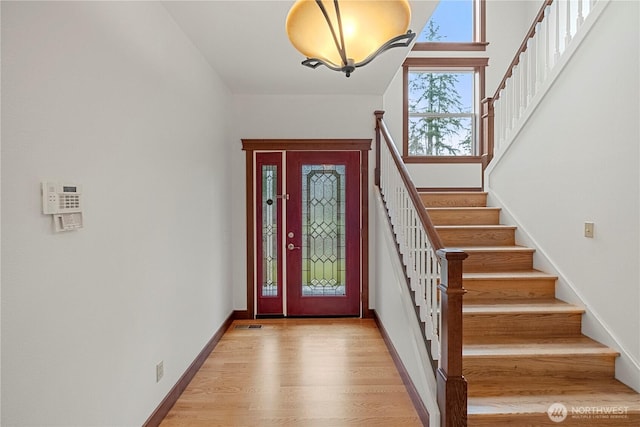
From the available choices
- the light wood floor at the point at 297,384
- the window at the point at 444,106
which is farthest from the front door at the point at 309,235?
the window at the point at 444,106

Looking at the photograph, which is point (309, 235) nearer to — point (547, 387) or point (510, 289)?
point (510, 289)

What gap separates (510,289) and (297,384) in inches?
73.7

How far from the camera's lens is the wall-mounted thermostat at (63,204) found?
4.25 ft

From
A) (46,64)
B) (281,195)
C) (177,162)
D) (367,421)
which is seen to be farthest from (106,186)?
(281,195)

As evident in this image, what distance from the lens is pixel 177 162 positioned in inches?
102

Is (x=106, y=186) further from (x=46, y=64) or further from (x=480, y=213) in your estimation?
(x=480, y=213)

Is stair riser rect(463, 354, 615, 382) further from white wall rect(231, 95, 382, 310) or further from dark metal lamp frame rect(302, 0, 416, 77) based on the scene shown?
white wall rect(231, 95, 382, 310)

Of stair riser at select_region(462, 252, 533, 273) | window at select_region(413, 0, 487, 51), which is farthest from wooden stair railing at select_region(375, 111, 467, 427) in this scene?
window at select_region(413, 0, 487, 51)

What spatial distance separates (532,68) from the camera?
3314 mm

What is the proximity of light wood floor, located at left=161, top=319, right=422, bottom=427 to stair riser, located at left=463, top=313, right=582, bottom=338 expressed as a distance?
73 centimetres

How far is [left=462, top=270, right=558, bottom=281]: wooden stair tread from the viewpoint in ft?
9.27

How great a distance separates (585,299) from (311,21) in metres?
2.72

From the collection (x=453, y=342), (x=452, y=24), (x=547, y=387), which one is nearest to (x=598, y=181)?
(x=547, y=387)

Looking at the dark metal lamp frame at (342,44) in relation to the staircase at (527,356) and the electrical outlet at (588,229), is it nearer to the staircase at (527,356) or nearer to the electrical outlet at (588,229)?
the staircase at (527,356)
